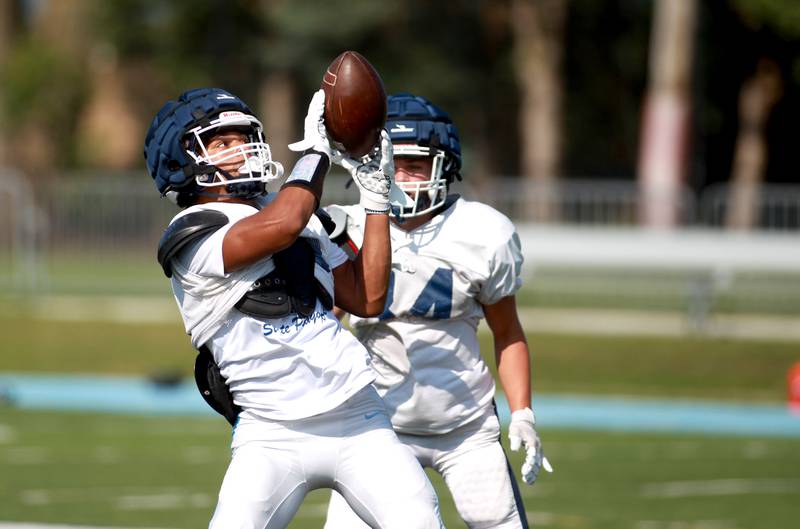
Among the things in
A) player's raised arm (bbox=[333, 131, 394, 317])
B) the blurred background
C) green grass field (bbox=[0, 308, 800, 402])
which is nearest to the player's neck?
player's raised arm (bbox=[333, 131, 394, 317])

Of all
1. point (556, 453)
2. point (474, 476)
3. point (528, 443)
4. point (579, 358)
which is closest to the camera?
point (528, 443)

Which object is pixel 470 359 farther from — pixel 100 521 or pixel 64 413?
pixel 64 413

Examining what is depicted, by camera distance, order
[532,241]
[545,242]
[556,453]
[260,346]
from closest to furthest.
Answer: [260,346] < [556,453] < [532,241] < [545,242]

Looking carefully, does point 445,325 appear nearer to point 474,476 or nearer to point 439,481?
point 474,476

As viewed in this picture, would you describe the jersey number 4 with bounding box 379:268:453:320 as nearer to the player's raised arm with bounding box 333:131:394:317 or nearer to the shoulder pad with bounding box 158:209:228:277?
the player's raised arm with bounding box 333:131:394:317

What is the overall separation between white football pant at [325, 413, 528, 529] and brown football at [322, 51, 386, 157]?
3.68ft

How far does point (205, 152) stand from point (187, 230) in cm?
24

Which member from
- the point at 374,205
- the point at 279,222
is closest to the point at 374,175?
the point at 374,205

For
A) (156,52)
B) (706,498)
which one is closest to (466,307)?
(706,498)

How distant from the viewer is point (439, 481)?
862cm

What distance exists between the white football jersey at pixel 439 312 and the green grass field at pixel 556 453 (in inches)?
106

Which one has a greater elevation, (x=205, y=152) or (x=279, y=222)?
(x=205, y=152)

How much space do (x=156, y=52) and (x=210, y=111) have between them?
107 ft

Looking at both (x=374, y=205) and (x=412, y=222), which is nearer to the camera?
(x=374, y=205)
